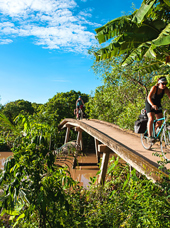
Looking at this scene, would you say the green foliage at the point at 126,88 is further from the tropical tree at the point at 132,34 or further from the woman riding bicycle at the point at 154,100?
the woman riding bicycle at the point at 154,100

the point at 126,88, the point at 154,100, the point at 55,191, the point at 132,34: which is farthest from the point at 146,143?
the point at 126,88

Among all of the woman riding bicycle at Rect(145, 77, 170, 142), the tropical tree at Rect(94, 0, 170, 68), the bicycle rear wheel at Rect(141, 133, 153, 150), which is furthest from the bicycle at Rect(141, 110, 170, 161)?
the tropical tree at Rect(94, 0, 170, 68)

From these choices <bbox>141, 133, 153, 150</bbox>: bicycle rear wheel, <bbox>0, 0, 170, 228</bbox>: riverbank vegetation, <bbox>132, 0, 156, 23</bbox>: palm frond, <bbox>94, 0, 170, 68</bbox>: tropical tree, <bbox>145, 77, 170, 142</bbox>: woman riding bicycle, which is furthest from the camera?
<bbox>94, 0, 170, 68</bbox>: tropical tree

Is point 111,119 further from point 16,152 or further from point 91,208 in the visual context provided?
point 16,152

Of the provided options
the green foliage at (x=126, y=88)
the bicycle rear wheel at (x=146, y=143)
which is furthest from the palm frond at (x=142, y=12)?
the green foliage at (x=126, y=88)

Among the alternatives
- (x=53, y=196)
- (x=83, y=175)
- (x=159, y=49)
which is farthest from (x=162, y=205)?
(x=83, y=175)

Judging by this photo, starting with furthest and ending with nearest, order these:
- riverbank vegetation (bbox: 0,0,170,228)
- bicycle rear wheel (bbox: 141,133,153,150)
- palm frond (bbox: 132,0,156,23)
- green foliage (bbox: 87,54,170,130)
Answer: green foliage (bbox: 87,54,170,130)
bicycle rear wheel (bbox: 141,133,153,150)
palm frond (bbox: 132,0,156,23)
riverbank vegetation (bbox: 0,0,170,228)

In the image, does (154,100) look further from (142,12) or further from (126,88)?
(126,88)

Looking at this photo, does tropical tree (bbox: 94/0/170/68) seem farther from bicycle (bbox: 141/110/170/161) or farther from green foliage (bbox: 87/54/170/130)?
green foliage (bbox: 87/54/170/130)

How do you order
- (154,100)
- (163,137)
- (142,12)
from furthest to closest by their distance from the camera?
(142,12) < (154,100) < (163,137)

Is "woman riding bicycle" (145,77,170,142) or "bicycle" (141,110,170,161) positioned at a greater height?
"woman riding bicycle" (145,77,170,142)

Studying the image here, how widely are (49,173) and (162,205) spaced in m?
1.68

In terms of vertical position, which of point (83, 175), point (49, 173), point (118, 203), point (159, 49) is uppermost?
point (159, 49)

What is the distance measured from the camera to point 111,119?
14.1m
